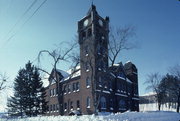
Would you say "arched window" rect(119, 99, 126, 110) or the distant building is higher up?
the distant building

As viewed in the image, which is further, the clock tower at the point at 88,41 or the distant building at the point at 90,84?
the clock tower at the point at 88,41

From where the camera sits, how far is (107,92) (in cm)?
4344

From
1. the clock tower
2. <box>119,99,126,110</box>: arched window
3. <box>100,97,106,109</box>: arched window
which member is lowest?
<box>119,99,126,110</box>: arched window

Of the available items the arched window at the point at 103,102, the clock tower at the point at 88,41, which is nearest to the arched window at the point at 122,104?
the arched window at the point at 103,102

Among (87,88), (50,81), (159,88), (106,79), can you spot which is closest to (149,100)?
(159,88)

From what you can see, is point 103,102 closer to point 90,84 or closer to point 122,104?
point 90,84

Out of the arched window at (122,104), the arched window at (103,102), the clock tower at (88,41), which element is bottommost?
the arched window at (122,104)

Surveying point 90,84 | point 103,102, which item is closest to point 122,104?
point 103,102

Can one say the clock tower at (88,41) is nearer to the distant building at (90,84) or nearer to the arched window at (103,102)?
the distant building at (90,84)

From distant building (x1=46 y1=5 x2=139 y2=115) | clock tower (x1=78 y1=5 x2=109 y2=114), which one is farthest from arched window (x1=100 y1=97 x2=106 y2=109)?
clock tower (x1=78 y1=5 x2=109 y2=114)

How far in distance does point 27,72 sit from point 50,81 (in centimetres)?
961

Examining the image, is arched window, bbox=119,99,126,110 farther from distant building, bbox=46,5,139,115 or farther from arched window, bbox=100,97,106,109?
arched window, bbox=100,97,106,109

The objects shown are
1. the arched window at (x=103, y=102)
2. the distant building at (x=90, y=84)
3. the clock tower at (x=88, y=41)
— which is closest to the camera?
the distant building at (x=90, y=84)

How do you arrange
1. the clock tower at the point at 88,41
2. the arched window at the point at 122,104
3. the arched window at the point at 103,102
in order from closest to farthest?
the clock tower at the point at 88,41, the arched window at the point at 103,102, the arched window at the point at 122,104
